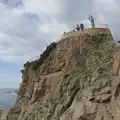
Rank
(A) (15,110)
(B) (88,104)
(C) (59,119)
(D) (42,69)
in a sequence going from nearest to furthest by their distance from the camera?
1. (B) (88,104)
2. (C) (59,119)
3. (D) (42,69)
4. (A) (15,110)

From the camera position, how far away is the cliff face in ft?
111

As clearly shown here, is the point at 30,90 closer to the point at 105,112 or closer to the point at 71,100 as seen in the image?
the point at 71,100

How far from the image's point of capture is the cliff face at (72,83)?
33.8 metres

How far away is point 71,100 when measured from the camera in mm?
39500

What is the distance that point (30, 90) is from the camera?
51.9m

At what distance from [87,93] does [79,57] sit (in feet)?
26.7

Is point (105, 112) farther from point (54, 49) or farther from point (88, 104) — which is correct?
point (54, 49)

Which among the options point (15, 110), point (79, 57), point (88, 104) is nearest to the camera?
point (88, 104)

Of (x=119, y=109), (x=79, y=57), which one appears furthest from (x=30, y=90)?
(x=119, y=109)

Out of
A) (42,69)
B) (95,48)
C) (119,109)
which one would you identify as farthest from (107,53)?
(42,69)

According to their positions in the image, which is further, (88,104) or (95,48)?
(95,48)

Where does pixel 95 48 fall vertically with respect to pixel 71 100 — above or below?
above

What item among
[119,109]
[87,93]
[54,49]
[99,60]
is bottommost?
[119,109]

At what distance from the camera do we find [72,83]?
40500mm
